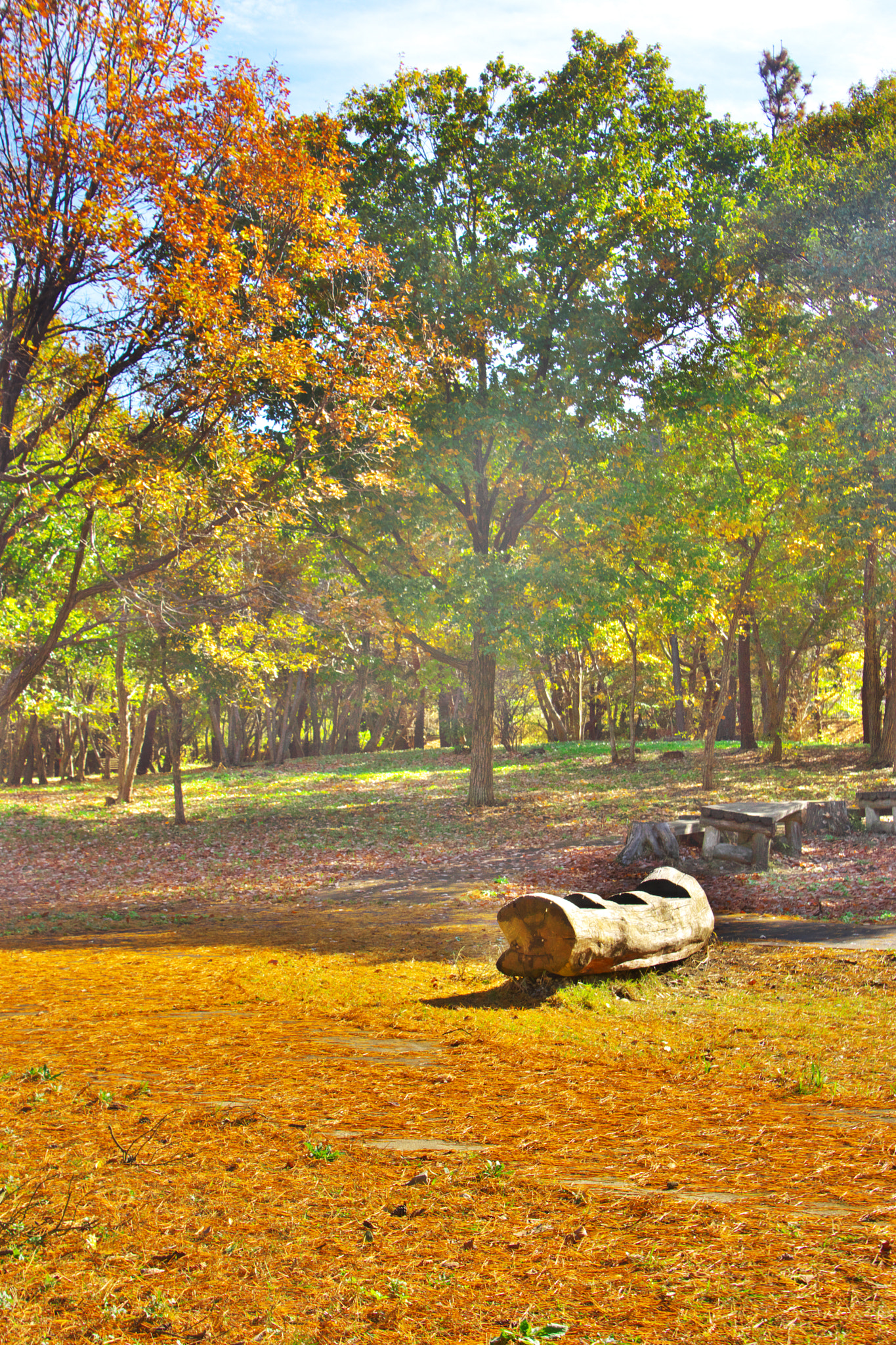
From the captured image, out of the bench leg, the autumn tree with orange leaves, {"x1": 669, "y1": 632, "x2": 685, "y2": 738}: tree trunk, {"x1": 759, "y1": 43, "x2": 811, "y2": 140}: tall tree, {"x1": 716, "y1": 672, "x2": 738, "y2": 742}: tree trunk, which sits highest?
{"x1": 759, "y1": 43, "x2": 811, "y2": 140}: tall tree

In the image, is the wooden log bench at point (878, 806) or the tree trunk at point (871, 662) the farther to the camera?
the tree trunk at point (871, 662)

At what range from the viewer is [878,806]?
14.4 meters

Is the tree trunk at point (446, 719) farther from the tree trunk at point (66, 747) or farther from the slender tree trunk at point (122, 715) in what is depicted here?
the tree trunk at point (66, 747)

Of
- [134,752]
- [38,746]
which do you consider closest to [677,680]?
[134,752]

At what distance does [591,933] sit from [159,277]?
9.16 m

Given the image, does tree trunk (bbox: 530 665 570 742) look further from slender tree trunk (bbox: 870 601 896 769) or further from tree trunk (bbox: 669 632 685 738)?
slender tree trunk (bbox: 870 601 896 769)

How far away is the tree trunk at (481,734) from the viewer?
19.6 meters

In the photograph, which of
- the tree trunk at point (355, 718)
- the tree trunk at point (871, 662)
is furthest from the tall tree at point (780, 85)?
the tree trunk at point (355, 718)

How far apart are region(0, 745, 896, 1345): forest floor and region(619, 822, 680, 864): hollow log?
2.11 meters

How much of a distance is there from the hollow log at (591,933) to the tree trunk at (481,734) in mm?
11835

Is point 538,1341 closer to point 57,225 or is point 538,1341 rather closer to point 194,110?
point 57,225

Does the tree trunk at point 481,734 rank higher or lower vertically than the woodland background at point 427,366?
lower

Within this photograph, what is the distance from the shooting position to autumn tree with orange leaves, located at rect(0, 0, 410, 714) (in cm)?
966

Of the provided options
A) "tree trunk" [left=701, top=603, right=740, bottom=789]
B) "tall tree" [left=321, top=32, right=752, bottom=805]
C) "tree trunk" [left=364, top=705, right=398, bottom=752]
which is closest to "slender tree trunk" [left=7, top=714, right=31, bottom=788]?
"tree trunk" [left=364, top=705, right=398, bottom=752]
